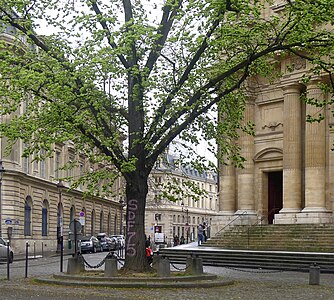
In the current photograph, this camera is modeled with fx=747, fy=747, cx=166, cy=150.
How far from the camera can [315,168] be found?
131ft

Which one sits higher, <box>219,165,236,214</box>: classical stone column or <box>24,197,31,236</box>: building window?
<box>219,165,236,214</box>: classical stone column

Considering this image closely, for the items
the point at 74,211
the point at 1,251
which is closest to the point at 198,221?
the point at 74,211

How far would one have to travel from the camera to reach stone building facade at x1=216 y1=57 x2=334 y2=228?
132ft

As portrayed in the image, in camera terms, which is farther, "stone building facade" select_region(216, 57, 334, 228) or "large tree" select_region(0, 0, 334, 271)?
"stone building facade" select_region(216, 57, 334, 228)

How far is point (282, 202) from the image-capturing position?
4459 centimetres

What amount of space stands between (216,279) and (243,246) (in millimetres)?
16163

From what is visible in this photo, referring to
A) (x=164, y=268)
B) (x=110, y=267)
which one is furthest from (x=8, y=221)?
(x=164, y=268)

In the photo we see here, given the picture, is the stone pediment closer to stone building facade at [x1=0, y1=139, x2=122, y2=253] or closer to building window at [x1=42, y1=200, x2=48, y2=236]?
stone building facade at [x1=0, y1=139, x2=122, y2=253]

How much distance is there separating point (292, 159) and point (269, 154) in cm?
288

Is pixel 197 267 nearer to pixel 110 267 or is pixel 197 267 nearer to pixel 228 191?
pixel 110 267

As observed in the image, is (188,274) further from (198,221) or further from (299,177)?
(198,221)

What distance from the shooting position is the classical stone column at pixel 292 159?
41250 millimetres

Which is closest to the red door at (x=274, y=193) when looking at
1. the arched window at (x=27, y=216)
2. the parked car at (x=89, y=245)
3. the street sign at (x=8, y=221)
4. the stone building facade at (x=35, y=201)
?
the stone building facade at (x=35, y=201)

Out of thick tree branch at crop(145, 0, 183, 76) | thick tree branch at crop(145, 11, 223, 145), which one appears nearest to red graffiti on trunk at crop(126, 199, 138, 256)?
thick tree branch at crop(145, 11, 223, 145)
